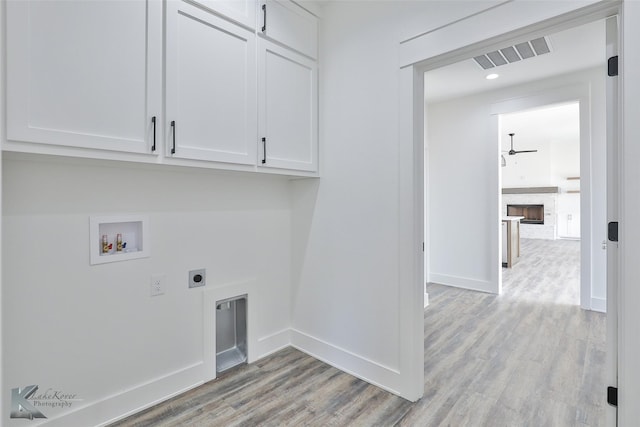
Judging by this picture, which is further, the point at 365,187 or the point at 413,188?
the point at 365,187

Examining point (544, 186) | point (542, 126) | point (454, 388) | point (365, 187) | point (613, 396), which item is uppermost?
point (542, 126)

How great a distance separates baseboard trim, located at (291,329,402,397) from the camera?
205 centimetres

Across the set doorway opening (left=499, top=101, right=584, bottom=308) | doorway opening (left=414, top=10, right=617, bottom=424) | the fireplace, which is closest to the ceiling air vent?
doorway opening (left=414, top=10, right=617, bottom=424)

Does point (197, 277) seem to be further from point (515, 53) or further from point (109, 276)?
point (515, 53)

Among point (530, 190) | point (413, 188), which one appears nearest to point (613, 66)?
point (413, 188)

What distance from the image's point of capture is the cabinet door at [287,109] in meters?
2.13

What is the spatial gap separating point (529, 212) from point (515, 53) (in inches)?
347

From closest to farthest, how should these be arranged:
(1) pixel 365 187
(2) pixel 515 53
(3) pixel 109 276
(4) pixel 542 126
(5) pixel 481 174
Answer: (3) pixel 109 276, (1) pixel 365 187, (2) pixel 515 53, (5) pixel 481 174, (4) pixel 542 126

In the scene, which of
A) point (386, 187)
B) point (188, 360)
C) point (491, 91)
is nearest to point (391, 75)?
point (386, 187)

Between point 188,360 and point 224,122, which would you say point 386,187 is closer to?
point 224,122

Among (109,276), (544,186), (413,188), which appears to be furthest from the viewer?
(544,186)

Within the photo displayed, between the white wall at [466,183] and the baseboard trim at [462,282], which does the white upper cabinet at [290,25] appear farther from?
the baseboard trim at [462,282]

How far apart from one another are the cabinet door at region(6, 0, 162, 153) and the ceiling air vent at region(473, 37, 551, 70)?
9.06ft

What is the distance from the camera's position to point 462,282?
450 cm
